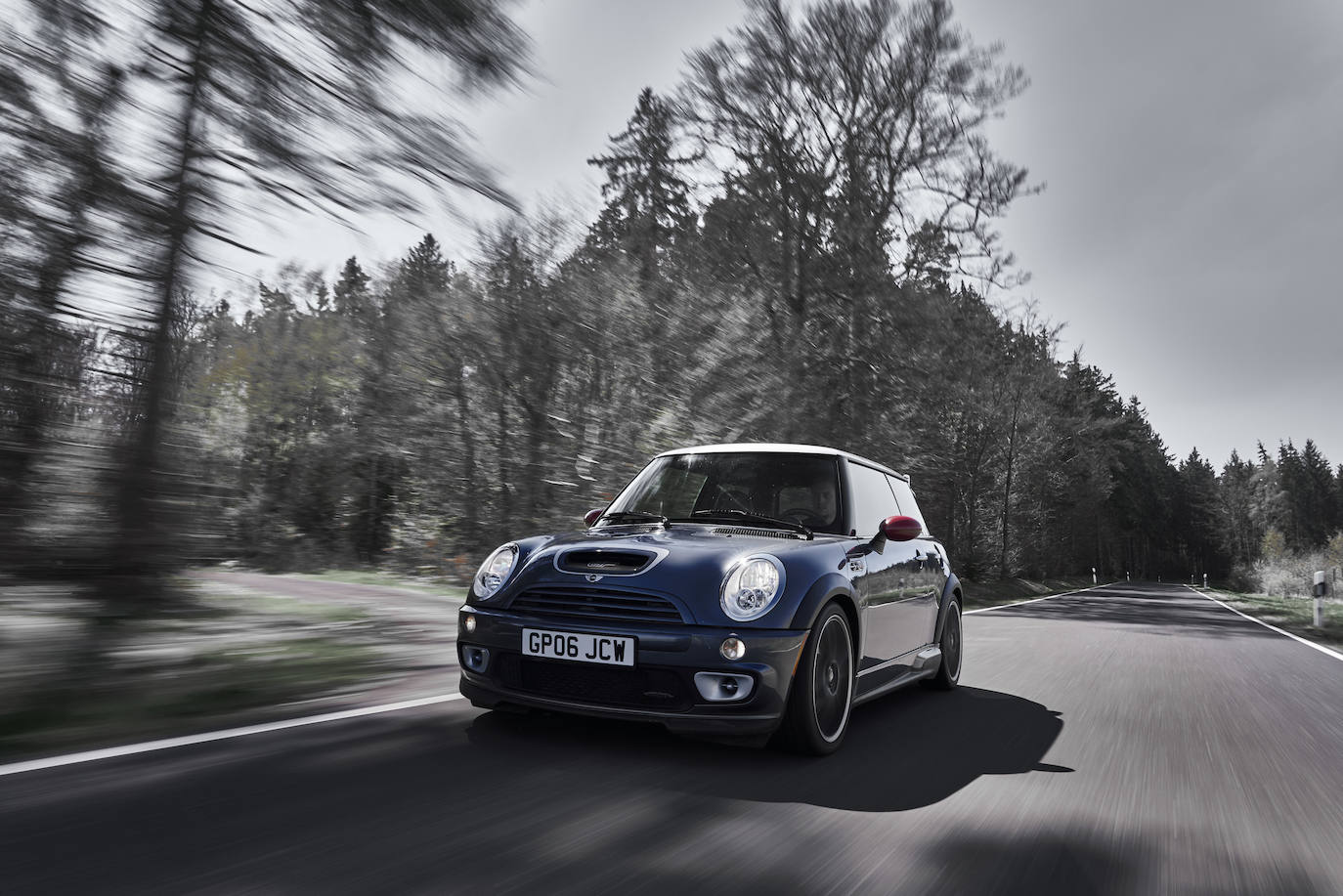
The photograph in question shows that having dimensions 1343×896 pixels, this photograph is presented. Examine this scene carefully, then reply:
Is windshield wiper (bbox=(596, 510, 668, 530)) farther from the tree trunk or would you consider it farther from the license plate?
the tree trunk

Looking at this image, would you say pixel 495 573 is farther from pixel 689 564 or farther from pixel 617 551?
pixel 689 564

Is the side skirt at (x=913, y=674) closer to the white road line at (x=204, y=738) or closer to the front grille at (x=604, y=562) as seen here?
the front grille at (x=604, y=562)

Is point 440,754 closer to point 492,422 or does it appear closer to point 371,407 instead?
point 492,422

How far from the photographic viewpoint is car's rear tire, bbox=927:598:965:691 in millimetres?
6820

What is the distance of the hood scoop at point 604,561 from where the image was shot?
4219 millimetres

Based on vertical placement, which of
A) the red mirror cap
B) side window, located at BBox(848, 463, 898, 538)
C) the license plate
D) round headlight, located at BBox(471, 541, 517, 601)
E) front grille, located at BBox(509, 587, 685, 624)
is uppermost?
side window, located at BBox(848, 463, 898, 538)

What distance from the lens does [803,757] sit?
431 centimetres

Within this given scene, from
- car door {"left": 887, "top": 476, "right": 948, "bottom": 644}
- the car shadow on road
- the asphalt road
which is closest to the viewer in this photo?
the asphalt road

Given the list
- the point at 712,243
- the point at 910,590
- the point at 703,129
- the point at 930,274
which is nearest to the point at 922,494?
the point at 930,274

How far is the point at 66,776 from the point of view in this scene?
346 centimetres

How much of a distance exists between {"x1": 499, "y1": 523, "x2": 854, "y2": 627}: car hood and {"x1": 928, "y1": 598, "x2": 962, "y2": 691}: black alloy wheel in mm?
2388

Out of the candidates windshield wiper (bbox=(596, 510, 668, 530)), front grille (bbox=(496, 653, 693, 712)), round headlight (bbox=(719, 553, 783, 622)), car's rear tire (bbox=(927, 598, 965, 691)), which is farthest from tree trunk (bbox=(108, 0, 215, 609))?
car's rear tire (bbox=(927, 598, 965, 691))

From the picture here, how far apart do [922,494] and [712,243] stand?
6.99 metres

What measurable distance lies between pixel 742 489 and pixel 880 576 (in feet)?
3.00
